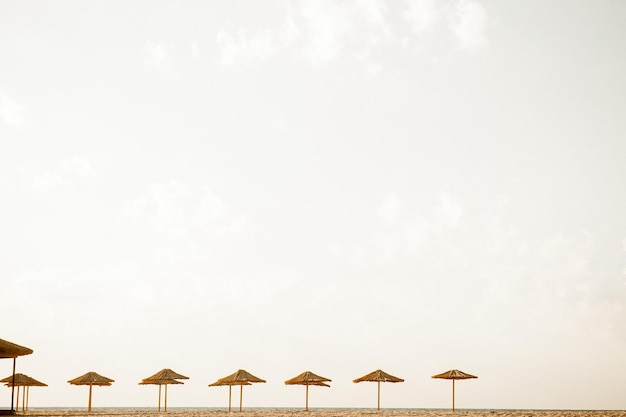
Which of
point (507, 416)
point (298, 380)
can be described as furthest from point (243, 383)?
point (507, 416)

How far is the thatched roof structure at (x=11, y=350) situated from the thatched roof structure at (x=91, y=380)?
14.2 m

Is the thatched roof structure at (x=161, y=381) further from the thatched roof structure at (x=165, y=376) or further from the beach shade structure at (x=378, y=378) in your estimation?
the beach shade structure at (x=378, y=378)

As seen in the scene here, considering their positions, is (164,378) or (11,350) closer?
(11,350)

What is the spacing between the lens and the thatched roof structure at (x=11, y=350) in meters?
20.0

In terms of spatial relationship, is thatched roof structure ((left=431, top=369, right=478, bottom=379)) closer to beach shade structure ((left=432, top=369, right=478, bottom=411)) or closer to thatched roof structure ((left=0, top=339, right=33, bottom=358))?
beach shade structure ((left=432, top=369, right=478, bottom=411))

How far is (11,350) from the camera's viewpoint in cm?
2019

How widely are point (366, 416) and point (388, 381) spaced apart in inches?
342

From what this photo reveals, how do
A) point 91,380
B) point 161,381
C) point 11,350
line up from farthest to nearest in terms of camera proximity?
point 161,381 → point 91,380 → point 11,350

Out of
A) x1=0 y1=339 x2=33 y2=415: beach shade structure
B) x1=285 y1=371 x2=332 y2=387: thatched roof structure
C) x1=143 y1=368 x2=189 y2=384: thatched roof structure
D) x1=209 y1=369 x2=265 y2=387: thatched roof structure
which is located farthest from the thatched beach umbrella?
x1=0 y1=339 x2=33 y2=415: beach shade structure

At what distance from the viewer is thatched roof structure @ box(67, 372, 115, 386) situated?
3428 centimetres

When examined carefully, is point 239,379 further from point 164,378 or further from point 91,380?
point 91,380

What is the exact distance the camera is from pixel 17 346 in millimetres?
20578

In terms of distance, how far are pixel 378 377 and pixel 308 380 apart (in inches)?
160

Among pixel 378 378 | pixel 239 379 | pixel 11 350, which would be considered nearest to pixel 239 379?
pixel 239 379
